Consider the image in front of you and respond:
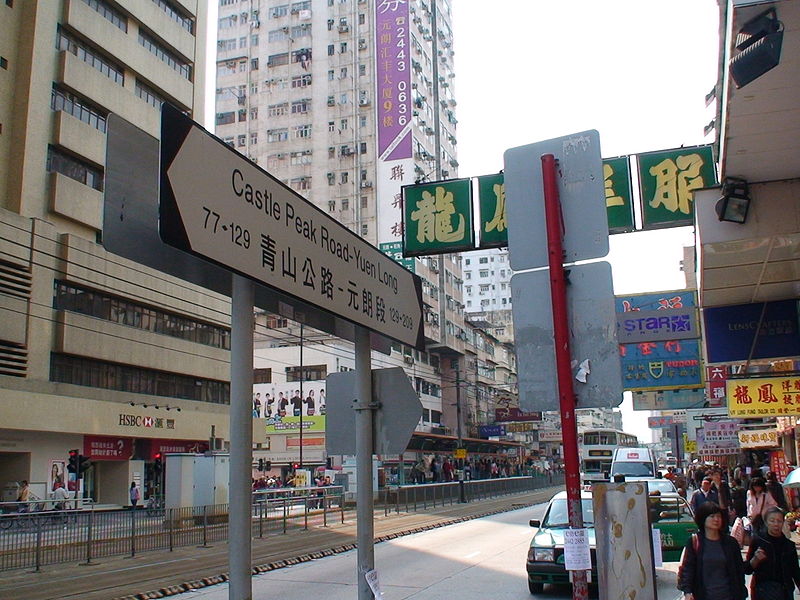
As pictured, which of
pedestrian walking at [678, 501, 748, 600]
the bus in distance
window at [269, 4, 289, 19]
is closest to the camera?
pedestrian walking at [678, 501, 748, 600]

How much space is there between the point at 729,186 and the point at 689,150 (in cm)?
146

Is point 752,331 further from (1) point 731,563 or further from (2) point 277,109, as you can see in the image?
(2) point 277,109

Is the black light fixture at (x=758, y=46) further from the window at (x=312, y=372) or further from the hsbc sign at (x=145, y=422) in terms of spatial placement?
the window at (x=312, y=372)

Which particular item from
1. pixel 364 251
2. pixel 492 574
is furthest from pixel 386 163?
pixel 364 251

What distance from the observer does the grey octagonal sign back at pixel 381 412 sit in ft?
16.4

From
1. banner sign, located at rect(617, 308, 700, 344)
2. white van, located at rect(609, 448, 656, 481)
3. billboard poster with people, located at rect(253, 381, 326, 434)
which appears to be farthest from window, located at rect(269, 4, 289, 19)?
banner sign, located at rect(617, 308, 700, 344)

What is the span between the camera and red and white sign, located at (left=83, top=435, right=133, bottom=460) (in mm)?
35094

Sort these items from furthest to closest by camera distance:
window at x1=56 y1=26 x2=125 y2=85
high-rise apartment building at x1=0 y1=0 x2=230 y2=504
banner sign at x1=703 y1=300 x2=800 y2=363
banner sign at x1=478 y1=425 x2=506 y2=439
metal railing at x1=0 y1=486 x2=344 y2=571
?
banner sign at x1=478 y1=425 x2=506 y2=439, window at x1=56 y1=26 x2=125 y2=85, high-rise apartment building at x1=0 y1=0 x2=230 y2=504, metal railing at x1=0 y1=486 x2=344 y2=571, banner sign at x1=703 y1=300 x2=800 y2=363

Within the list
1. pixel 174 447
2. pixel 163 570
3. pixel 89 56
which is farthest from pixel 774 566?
pixel 89 56

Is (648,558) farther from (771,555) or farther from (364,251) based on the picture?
(771,555)

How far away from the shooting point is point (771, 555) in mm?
6609

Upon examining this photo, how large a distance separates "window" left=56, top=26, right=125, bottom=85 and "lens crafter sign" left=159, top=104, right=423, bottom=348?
36.5 meters

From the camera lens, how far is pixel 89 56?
38188mm

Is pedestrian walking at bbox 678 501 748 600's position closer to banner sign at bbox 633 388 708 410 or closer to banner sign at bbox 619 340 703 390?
banner sign at bbox 619 340 703 390
